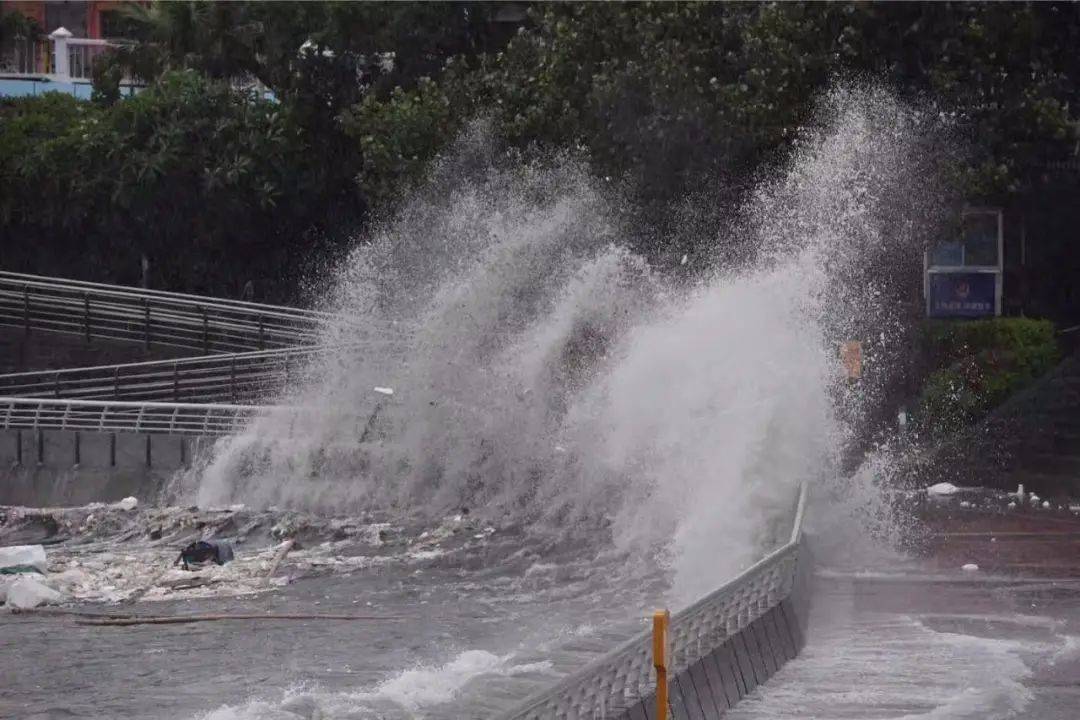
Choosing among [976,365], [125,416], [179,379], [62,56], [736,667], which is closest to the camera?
[736,667]

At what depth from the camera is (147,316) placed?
32.6 metres

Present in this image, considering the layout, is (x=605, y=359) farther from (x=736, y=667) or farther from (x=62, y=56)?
(x=62, y=56)

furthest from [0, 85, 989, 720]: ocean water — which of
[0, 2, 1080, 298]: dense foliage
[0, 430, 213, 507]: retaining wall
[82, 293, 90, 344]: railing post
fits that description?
[82, 293, 90, 344]: railing post

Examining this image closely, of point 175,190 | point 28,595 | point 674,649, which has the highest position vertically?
point 175,190

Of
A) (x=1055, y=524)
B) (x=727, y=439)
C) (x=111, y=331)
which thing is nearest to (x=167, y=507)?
(x=111, y=331)

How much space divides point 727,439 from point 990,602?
15.4 ft

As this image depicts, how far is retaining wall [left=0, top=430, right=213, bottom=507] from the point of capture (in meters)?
27.6

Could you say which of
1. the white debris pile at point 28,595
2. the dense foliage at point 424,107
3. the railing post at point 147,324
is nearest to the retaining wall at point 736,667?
the white debris pile at point 28,595

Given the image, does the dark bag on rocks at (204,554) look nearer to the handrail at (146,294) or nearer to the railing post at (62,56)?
the handrail at (146,294)

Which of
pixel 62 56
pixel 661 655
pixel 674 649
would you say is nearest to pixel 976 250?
pixel 674 649

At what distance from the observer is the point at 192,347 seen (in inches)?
1280

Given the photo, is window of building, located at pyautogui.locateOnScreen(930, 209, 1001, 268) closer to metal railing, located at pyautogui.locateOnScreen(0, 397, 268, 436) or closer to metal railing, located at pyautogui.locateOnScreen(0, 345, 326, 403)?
metal railing, located at pyautogui.locateOnScreen(0, 345, 326, 403)

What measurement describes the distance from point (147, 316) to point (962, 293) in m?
13.9

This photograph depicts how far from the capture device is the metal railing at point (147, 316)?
105 ft
